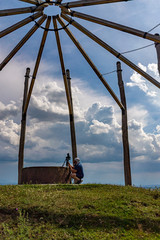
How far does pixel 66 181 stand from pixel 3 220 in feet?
26.6

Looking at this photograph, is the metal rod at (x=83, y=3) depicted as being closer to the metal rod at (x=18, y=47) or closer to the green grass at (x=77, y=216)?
the metal rod at (x=18, y=47)

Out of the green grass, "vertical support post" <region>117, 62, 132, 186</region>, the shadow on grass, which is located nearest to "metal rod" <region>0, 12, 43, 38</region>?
"vertical support post" <region>117, 62, 132, 186</region>

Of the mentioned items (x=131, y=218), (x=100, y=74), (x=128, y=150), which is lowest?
(x=131, y=218)

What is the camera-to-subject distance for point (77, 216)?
8.60 meters

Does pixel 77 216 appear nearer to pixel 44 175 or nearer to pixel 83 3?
pixel 44 175

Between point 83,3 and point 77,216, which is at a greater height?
point 83,3

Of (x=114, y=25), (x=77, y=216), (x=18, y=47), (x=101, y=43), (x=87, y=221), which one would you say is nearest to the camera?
(x=87, y=221)

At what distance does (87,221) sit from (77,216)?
406mm

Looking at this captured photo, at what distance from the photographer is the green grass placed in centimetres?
760

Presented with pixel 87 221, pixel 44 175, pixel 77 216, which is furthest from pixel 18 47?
pixel 87 221

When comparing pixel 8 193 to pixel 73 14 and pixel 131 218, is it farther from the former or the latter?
pixel 73 14

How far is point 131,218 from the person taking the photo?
28.8ft

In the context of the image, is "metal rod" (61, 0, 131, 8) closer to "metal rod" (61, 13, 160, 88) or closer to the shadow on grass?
"metal rod" (61, 13, 160, 88)

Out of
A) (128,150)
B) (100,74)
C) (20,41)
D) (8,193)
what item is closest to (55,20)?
(20,41)
